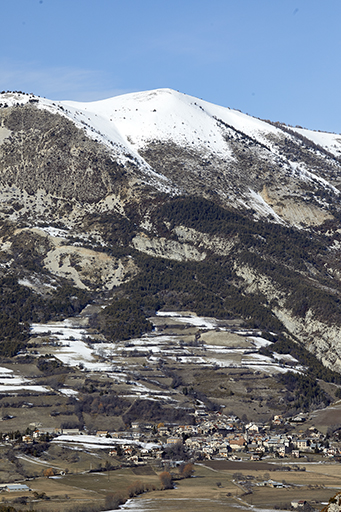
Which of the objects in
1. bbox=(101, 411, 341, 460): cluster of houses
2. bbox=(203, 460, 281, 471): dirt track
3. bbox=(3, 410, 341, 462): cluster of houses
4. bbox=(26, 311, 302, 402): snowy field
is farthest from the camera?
bbox=(26, 311, 302, 402): snowy field

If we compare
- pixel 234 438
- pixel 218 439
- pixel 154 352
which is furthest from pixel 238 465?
pixel 154 352

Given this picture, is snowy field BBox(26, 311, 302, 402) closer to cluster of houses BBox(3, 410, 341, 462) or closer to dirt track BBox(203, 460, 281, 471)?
cluster of houses BBox(3, 410, 341, 462)

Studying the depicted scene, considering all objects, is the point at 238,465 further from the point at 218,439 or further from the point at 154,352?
the point at 154,352

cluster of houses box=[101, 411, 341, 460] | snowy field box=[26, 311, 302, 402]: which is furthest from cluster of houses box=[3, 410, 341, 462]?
snowy field box=[26, 311, 302, 402]

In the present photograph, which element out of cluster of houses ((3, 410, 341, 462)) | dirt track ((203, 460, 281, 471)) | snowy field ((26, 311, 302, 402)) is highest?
snowy field ((26, 311, 302, 402))

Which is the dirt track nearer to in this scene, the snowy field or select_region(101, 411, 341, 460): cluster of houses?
select_region(101, 411, 341, 460): cluster of houses

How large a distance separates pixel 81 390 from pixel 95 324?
4086 centimetres

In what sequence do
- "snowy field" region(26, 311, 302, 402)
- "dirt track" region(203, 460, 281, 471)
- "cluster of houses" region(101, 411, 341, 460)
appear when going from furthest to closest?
"snowy field" region(26, 311, 302, 402) < "cluster of houses" region(101, 411, 341, 460) < "dirt track" region(203, 460, 281, 471)

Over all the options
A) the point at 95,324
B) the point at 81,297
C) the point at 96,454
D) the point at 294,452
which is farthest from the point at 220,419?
the point at 81,297

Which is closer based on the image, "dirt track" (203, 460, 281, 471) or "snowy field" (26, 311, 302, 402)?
"dirt track" (203, 460, 281, 471)

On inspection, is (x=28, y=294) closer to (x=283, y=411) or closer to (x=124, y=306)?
(x=124, y=306)

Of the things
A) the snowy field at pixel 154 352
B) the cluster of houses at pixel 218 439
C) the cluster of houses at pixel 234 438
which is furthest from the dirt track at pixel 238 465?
the snowy field at pixel 154 352

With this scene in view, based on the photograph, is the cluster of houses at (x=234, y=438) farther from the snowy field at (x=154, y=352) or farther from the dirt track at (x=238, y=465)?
the snowy field at (x=154, y=352)

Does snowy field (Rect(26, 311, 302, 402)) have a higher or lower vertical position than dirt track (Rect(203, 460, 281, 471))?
higher
